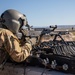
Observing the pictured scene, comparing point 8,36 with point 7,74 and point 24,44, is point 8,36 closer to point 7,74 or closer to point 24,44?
point 24,44

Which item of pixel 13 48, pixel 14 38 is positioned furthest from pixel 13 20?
pixel 13 48

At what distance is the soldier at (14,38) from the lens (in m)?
3.42

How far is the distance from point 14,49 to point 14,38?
199mm

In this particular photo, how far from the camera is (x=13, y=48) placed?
3393 millimetres

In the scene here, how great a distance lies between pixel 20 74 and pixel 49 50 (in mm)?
683

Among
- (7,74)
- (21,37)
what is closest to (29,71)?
(7,74)

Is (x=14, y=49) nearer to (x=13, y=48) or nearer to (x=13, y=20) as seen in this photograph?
(x=13, y=48)

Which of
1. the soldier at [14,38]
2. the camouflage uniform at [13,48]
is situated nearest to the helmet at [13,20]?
the soldier at [14,38]

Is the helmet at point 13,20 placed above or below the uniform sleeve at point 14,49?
above

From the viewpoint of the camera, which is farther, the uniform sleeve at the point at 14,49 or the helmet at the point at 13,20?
the helmet at the point at 13,20

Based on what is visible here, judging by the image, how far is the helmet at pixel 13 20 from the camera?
13.0 feet

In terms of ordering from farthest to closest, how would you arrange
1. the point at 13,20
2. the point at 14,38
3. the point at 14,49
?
the point at 13,20 < the point at 14,38 < the point at 14,49

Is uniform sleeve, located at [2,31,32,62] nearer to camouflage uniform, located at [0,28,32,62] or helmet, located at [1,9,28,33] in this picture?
camouflage uniform, located at [0,28,32,62]

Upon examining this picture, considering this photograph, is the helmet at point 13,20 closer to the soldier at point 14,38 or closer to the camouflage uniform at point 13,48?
the soldier at point 14,38
